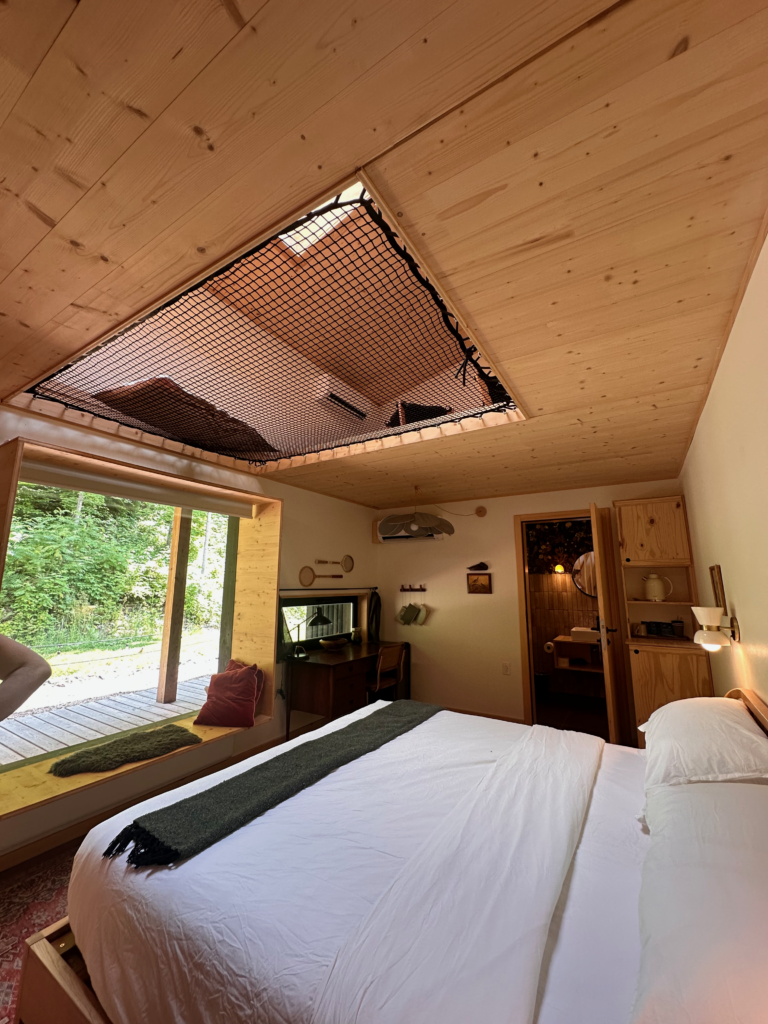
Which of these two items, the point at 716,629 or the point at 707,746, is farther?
the point at 716,629

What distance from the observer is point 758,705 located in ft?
5.57

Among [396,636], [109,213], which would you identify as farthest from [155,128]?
[396,636]

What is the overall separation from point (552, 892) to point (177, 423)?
274 cm

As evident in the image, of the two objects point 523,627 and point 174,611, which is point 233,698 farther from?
point 523,627

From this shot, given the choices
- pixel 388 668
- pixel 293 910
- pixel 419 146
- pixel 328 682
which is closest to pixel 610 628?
pixel 388 668

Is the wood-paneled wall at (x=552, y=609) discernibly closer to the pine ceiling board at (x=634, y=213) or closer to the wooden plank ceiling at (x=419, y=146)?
the wooden plank ceiling at (x=419, y=146)

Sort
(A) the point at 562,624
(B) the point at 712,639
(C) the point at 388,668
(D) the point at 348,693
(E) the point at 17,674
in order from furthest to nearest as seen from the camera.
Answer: (A) the point at 562,624
(C) the point at 388,668
(D) the point at 348,693
(B) the point at 712,639
(E) the point at 17,674

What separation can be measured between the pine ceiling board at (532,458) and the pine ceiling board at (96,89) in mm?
2137

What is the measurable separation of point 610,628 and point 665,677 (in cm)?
48

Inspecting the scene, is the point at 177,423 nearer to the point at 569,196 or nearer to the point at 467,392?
the point at 467,392

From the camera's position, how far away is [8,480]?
6.97 feet

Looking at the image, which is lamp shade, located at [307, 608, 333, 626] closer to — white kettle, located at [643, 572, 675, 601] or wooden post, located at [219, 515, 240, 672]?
wooden post, located at [219, 515, 240, 672]

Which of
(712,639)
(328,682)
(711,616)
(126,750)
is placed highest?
(711,616)

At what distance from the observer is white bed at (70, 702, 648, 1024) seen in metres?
0.94
